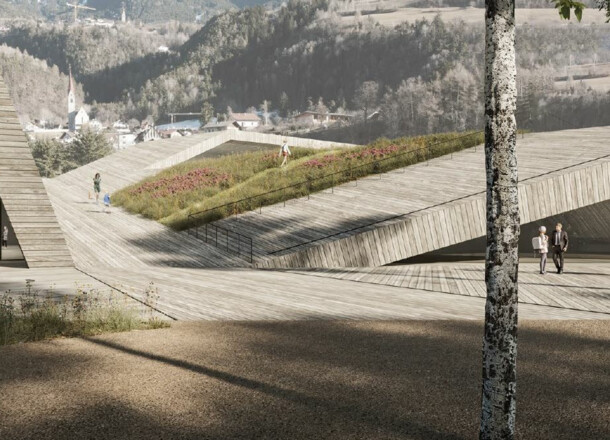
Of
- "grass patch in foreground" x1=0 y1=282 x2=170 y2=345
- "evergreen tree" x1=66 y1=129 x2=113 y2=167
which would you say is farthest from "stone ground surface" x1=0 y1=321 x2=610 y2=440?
"evergreen tree" x1=66 y1=129 x2=113 y2=167

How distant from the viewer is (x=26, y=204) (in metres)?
20.6

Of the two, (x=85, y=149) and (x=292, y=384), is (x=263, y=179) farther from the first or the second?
(x=85, y=149)

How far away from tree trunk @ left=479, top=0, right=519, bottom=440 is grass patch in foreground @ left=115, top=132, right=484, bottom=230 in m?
23.3

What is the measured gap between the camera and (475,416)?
7.76 metres

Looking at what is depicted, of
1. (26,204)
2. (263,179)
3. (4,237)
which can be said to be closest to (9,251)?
(4,237)

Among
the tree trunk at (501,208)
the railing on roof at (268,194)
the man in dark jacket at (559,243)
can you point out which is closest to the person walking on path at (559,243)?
the man in dark jacket at (559,243)

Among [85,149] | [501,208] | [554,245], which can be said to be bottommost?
[85,149]

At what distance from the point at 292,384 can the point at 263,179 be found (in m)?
25.7

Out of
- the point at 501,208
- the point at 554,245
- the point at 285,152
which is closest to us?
the point at 501,208

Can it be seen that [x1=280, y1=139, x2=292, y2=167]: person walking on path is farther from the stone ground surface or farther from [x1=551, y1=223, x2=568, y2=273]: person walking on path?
the stone ground surface

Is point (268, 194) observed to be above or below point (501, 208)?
below

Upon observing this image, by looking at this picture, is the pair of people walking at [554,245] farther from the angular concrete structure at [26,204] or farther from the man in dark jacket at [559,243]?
the angular concrete structure at [26,204]

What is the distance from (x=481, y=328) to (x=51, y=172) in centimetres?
10830

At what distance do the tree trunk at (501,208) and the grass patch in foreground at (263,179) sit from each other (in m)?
23.3
